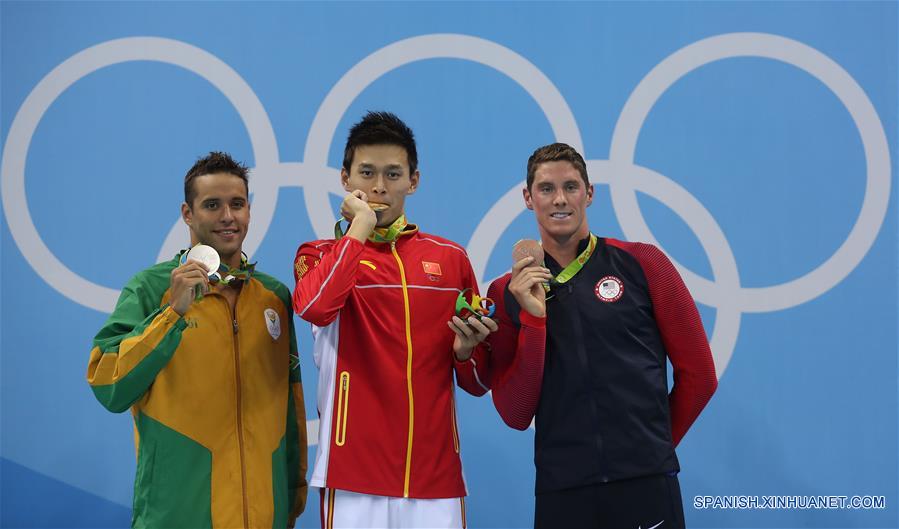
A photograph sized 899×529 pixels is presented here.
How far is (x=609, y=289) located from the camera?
117 inches

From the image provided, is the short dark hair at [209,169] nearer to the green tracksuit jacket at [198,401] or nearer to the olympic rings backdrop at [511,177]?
the green tracksuit jacket at [198,401]

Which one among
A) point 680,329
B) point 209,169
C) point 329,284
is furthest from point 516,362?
point 209,169

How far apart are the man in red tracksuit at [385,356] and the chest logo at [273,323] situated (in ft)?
0.78

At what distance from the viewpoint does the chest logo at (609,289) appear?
296 centimetres

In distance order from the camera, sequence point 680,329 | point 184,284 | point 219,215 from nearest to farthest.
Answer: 1. point 184,284
2. point 680,329
3. point 219,215

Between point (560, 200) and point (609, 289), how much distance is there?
38 cm

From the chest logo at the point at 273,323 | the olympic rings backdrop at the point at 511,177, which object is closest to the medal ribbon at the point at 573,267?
the chest logo at the point at 273,323

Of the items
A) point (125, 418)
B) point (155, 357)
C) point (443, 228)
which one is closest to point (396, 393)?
point (155, 357)

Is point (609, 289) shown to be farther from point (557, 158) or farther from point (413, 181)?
point (413, 181)

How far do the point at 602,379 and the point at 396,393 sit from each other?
2.42 feet

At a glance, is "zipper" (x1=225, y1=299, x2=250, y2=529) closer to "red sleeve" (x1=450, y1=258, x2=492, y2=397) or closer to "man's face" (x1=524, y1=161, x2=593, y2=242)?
"red sleeve" (x1=450, y1=258, x2=492, y2=397)

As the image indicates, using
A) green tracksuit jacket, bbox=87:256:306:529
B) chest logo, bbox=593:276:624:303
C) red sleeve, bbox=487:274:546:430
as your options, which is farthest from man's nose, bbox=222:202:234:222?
chest logo, bbox=593:276:624:303

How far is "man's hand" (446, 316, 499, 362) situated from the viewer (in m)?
2.77

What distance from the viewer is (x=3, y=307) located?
469 cm
